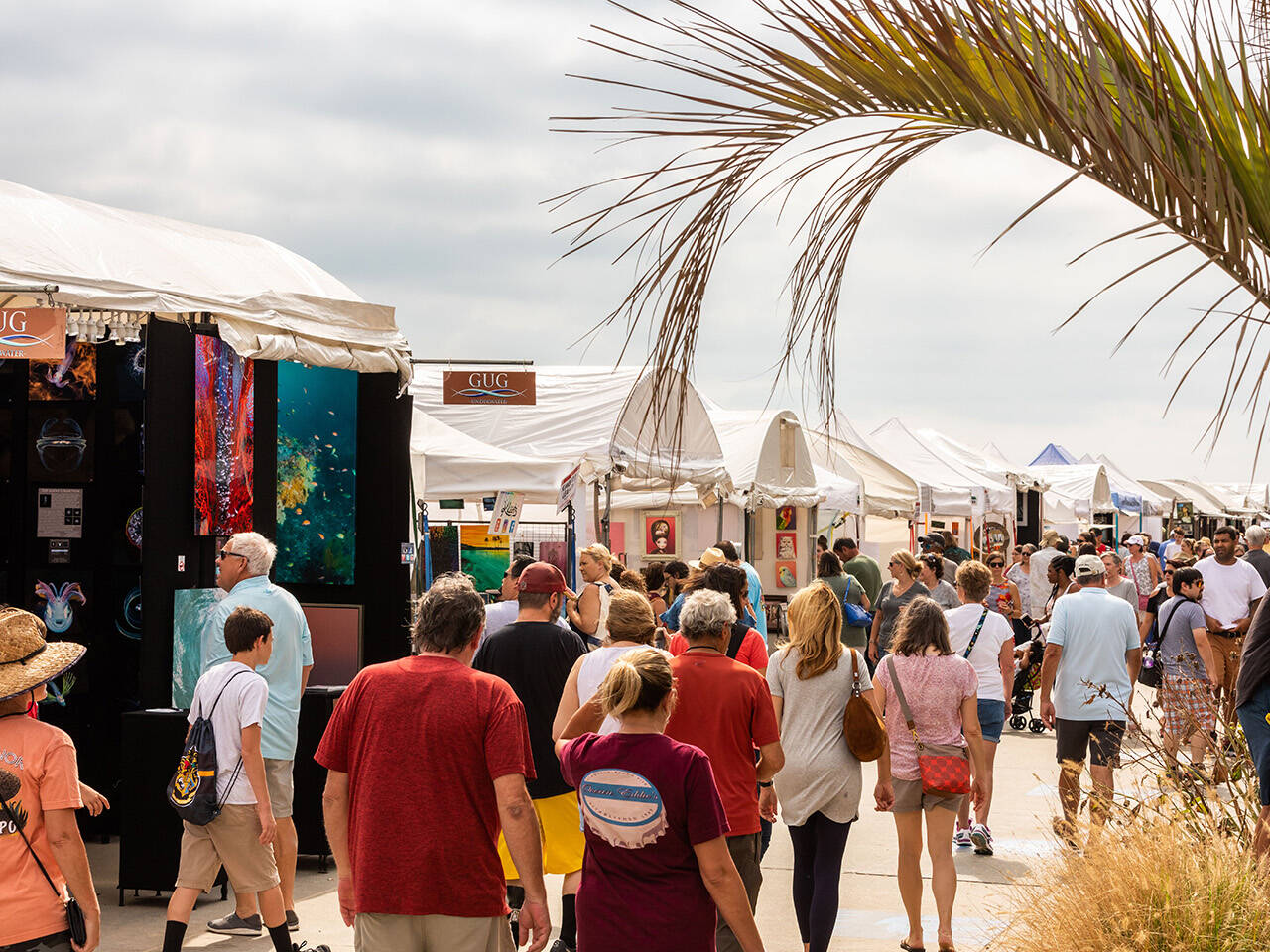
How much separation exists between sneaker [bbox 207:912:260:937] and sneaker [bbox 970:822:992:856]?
4.72 meters

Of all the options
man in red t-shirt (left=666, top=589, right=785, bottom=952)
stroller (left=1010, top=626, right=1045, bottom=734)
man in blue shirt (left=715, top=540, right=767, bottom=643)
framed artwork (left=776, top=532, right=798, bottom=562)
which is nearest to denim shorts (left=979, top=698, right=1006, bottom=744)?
man in blue shirt (left=715, top=540, right=767, bottom=643)

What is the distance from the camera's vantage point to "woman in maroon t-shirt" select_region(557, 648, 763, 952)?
13.0ft

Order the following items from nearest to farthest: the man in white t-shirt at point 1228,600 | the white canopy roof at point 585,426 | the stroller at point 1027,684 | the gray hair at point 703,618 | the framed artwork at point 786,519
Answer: the gray hair at point 703,618, the man in white t-shirt at point 1228,600, the white canopy roof at point 585,426, the stroller at point 1027,684, the framed artwork at point 786,519

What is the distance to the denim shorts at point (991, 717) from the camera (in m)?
8.92

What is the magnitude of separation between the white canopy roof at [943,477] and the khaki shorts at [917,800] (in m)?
19.9

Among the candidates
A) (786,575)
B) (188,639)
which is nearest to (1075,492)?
(786,575)

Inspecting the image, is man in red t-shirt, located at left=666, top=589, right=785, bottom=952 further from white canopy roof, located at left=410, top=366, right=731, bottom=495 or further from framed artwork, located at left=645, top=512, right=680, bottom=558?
framed artwork, located at left=645, top=512, right=680, bottom=558

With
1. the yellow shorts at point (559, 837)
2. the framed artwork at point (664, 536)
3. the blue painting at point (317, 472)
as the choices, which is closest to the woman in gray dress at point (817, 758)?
the yellow shorts at point (559, 837)

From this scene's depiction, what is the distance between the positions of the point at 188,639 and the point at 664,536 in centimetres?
1525

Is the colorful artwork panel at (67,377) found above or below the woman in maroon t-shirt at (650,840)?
above

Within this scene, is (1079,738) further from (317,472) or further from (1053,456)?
(1053,456)

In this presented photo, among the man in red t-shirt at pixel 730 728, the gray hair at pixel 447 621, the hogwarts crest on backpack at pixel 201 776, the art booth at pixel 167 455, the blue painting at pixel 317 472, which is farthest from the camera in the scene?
the blue painting at pixel 317 472

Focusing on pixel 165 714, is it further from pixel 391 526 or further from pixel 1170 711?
pixel 1170 711

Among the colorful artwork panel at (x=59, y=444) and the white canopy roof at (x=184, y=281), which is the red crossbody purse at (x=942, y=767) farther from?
the colorful artwork panel at (x=59, y=444)
